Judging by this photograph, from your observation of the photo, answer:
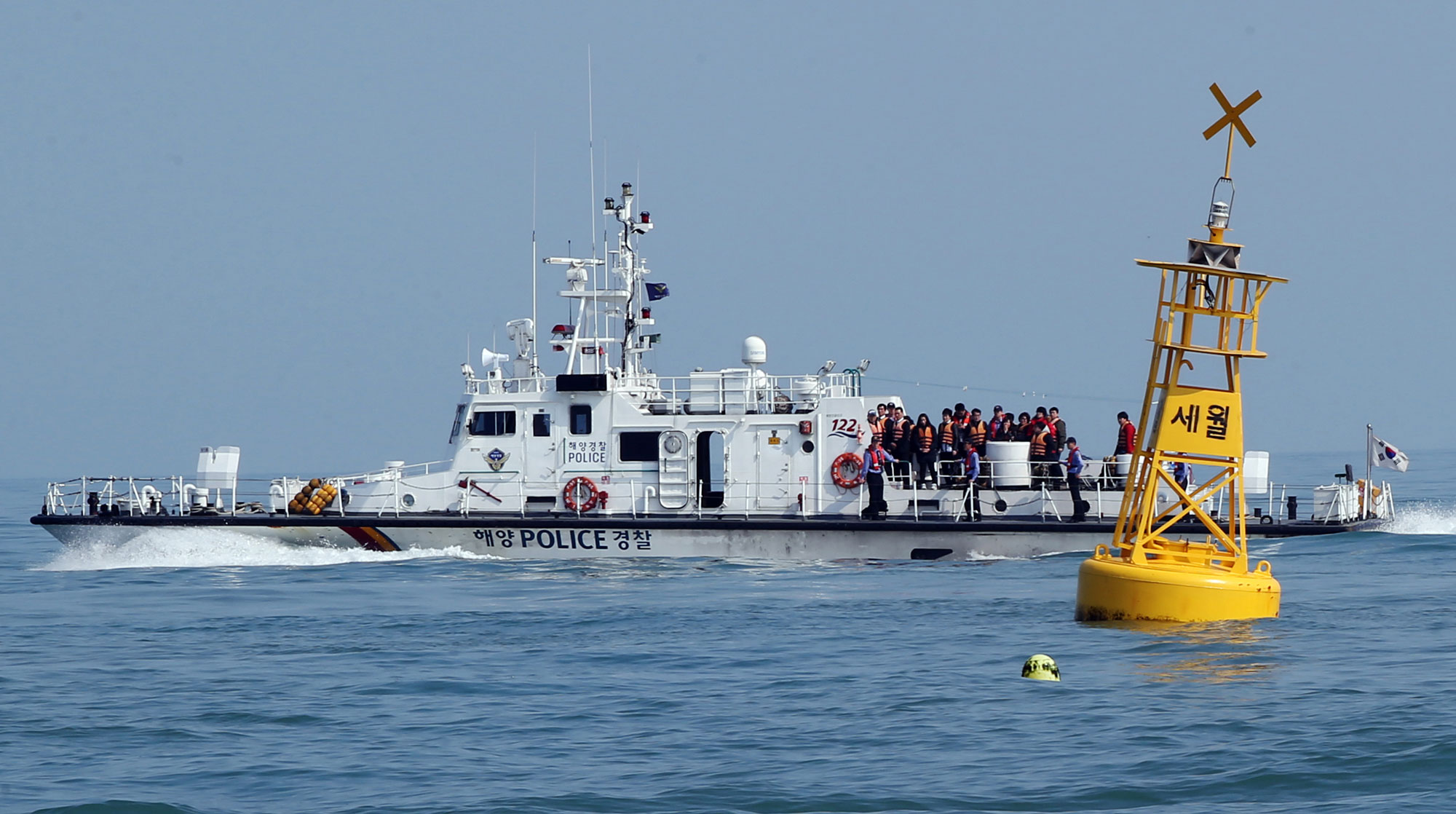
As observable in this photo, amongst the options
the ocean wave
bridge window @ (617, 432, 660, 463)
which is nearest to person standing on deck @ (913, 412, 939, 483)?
bridge window @ (617, 432, 660, 463)

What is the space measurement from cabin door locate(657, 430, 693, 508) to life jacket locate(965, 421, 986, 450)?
4.02 m

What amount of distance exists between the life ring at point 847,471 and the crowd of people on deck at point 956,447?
0.15 meters

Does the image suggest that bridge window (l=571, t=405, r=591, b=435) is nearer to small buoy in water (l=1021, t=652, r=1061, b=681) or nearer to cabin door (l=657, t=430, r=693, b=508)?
cabin door (l=657, t=430, r=693, b=508)

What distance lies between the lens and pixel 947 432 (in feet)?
72.3

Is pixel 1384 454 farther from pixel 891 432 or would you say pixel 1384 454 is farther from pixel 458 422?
pixel 458 422

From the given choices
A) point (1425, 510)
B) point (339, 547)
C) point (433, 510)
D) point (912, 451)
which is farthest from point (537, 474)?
point (1425, 510)

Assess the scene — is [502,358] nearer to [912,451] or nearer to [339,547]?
[339,547]

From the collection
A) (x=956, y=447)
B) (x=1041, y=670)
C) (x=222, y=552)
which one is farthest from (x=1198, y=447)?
(x=222, y=552)

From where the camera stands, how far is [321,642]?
15.7 m

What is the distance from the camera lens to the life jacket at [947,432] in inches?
867

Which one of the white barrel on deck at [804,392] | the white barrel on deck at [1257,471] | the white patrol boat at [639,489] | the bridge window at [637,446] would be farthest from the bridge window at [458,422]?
the white barrel on deck at [1257,471]

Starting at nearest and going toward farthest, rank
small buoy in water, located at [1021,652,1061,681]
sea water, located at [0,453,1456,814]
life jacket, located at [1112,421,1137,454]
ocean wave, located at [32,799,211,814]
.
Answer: ocean wave, located at [32,799,211,814], sea water, located at [0,453,1456,814], small buoy in water, located at [1021,652,1061,681], life jacket, located at [1112,421,1137,454]

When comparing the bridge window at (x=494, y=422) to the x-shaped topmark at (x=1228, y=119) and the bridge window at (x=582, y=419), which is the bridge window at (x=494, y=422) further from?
the x-shaped topmark at (x=1228, y=119)

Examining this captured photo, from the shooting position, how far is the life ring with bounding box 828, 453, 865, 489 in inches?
870
